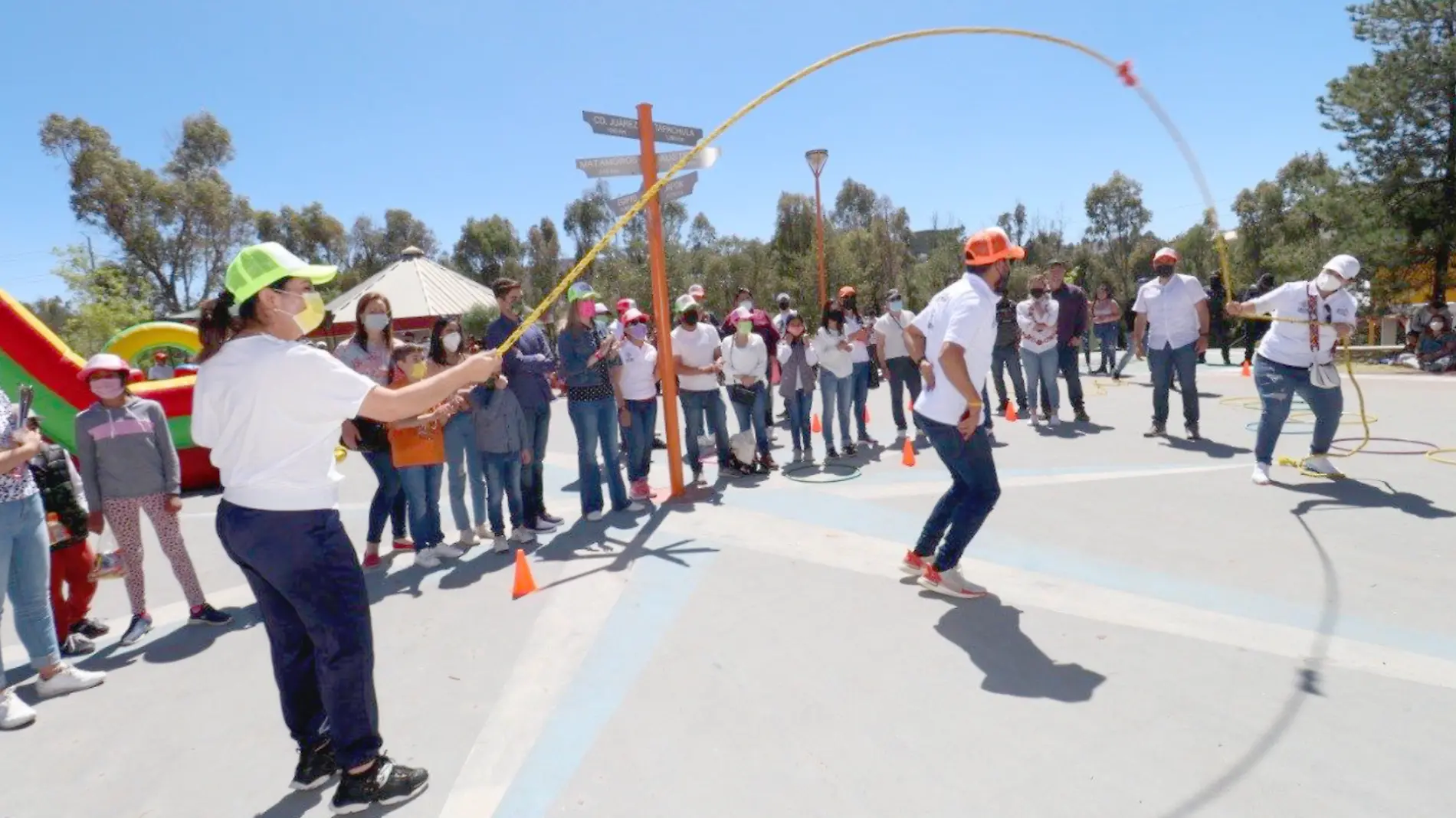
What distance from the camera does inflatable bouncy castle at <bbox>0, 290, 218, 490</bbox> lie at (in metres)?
8.26

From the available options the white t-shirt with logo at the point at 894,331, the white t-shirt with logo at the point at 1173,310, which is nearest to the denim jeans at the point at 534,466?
the white t-shirt with logo at the point at 894,331

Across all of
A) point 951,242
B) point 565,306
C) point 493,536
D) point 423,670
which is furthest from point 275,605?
point 951,242

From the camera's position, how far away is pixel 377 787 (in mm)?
2818

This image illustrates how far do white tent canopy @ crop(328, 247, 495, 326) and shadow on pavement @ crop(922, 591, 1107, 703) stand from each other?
86.2ft

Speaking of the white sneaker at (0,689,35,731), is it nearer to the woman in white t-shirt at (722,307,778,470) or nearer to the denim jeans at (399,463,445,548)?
the denim jeans at (399,463,445,548)

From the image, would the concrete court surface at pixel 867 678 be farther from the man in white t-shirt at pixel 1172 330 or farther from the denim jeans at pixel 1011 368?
the denim jeans at pixel 1011 368

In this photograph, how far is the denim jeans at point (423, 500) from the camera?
222 inches

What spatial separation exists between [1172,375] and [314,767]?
852 centimetres

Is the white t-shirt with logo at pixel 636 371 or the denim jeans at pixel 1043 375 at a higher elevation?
the white t-shirt with logo at pixel 636 371

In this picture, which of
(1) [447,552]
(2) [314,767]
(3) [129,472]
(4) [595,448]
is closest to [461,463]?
(1) [447,552]

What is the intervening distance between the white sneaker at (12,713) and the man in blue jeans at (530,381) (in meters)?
3.15

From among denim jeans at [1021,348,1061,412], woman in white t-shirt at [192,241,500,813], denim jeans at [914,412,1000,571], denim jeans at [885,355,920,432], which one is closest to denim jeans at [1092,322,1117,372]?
denim jeans at [1021,348,1061,412]

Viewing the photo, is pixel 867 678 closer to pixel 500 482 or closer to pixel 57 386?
pixel 500 482

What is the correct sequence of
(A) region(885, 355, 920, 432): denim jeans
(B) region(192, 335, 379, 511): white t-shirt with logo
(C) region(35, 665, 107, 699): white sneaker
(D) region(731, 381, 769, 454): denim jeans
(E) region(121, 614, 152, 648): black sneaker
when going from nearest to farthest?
(B) region(192, 335, 379, 511): white t-shirt with logo
(C) region(35, 665, 107, 699): white sneaker
(E) region(121, 614, 152, 648): black sneaker
(D) region(731, 381, 769, 454): denim jeans
(A) region(885, 355, 920, 432): denim jeans
